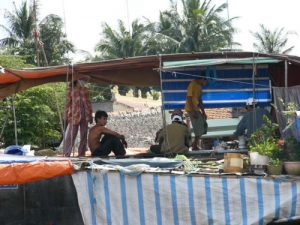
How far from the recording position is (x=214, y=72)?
9391 millimetres

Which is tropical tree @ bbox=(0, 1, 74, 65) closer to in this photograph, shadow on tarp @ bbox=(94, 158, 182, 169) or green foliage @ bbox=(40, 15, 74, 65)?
green foliage @ bbox=(40, 15, 74, 65)

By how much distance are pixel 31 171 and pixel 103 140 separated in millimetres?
2337

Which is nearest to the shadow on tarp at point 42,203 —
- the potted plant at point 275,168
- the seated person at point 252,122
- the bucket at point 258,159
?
the bucket at point 258,159

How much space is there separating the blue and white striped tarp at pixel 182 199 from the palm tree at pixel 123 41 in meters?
28.5

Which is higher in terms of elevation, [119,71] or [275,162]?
[119,71]

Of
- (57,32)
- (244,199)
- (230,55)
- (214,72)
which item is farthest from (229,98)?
(57,32)

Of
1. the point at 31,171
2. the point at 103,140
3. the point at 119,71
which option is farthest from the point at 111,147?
the point at 31,171

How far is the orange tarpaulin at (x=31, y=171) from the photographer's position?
5.85 m

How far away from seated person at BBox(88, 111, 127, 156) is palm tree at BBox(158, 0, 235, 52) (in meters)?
25.1

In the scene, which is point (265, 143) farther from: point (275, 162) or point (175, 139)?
point (175, 139)

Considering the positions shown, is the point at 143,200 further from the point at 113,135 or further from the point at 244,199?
the point at 113,135

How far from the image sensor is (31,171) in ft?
19.2

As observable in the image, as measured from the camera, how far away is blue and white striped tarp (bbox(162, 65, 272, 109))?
9375 mm

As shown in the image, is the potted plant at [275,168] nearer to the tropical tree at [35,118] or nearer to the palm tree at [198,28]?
the tropical tree at [35,118]
